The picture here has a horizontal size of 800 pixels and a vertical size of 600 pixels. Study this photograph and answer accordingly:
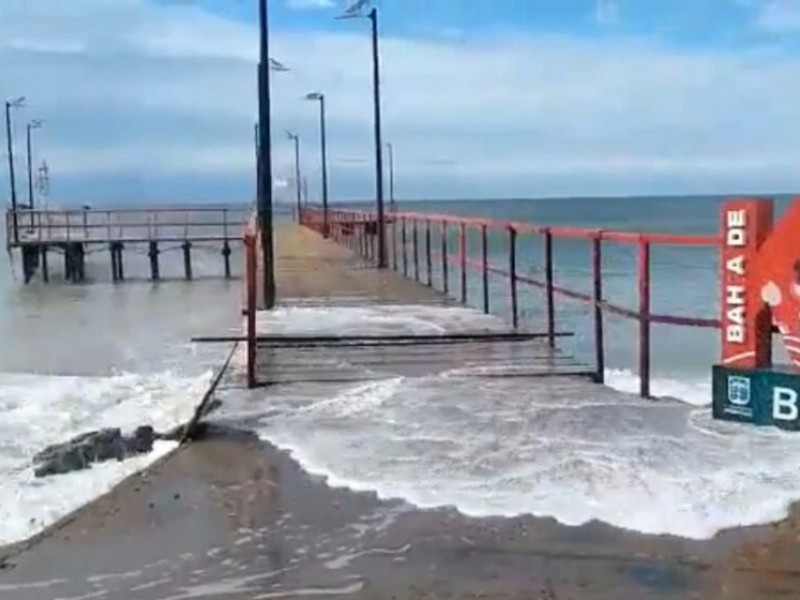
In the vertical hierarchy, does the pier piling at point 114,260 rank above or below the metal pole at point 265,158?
below

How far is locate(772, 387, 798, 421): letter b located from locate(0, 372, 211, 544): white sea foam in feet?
9.03

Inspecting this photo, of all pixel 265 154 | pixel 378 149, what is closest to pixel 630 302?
pixel 378 149

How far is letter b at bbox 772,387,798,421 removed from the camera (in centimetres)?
359

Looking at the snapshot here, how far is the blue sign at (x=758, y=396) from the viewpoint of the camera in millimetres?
3604

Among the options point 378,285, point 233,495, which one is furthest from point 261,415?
point 378,285

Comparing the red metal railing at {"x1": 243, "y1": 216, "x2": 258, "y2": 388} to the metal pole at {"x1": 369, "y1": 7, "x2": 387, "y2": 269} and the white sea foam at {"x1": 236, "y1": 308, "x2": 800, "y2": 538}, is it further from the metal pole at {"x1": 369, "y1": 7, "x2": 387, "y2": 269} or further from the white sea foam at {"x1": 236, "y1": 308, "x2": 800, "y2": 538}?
the metal pole at {"x1": 369, "y1": 7, "x2": 387, "y2": 269}

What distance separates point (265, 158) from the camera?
14695mm

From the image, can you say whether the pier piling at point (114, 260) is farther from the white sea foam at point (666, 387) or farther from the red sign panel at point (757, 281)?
the red sign panel at point (757, 281)

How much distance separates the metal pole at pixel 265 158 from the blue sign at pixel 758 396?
33.2 ft

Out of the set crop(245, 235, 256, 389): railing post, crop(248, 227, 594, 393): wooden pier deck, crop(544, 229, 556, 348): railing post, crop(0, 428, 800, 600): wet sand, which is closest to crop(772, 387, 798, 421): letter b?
crop(0, 428, 800, 600): wet sand

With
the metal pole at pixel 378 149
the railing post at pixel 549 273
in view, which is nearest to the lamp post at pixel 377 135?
the metal pole at pixel 378 149

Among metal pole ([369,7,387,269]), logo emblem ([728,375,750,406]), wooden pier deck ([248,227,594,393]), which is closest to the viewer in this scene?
logo emblem ([728,375,750,406])

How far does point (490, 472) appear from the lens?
5.26 metres

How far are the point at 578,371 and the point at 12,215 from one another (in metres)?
37.8
